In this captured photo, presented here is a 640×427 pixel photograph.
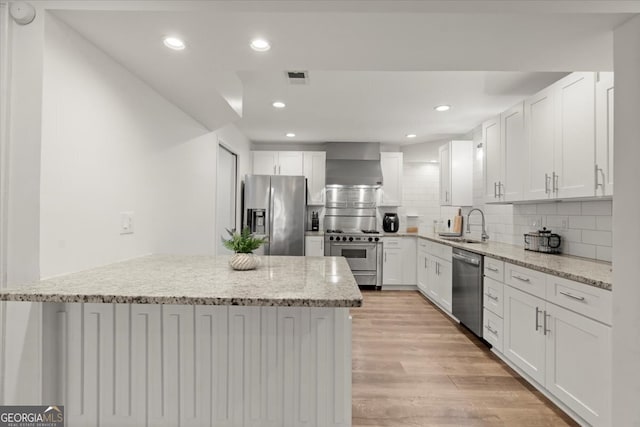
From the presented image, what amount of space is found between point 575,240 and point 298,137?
3819 mm

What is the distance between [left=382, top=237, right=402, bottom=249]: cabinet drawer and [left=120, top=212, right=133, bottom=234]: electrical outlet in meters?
3.79

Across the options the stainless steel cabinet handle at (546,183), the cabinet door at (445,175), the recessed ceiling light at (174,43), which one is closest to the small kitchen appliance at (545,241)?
the stainless steel cabinet handle at (546,183)

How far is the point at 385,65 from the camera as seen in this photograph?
1.78 meters

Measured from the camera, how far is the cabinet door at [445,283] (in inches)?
145

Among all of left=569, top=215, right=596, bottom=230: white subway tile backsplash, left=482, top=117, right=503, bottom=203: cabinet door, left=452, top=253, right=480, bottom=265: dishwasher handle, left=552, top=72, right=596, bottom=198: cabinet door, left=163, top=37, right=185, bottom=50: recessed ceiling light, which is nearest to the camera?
left=163, top=37, right=185, bottom=50: recessed ceiling light

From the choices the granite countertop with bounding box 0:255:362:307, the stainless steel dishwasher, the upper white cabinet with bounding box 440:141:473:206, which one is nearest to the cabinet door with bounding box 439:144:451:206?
the upper white cabinet with bounding box 440:141:473:206

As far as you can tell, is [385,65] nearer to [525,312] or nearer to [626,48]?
[626,48]

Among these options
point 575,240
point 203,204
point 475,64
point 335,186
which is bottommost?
point 575,240

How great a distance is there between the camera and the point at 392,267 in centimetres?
504

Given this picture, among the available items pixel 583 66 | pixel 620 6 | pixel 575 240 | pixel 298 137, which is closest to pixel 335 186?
pixel 298 137

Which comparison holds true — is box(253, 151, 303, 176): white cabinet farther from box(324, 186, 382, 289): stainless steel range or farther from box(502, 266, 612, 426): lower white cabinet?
box(502, 266, 612, 426): lower white cabinet

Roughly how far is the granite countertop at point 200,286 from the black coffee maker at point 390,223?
3.65 meters

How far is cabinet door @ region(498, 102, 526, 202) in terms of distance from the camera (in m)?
2.87

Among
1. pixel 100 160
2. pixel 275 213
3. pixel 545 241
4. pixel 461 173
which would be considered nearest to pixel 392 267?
pixel 461 173
